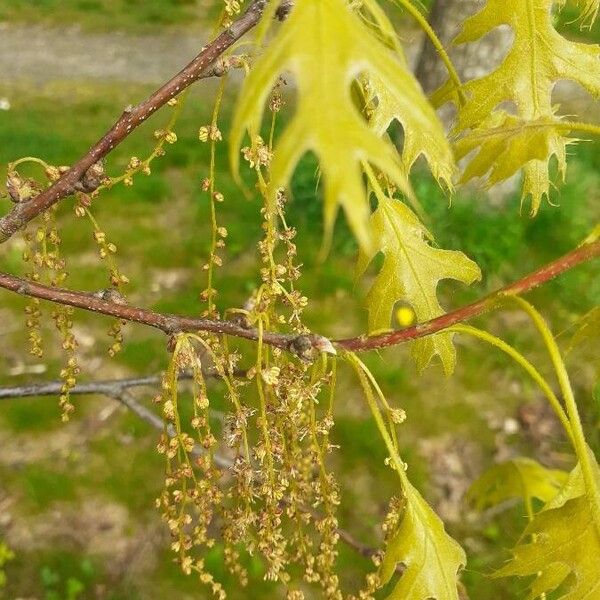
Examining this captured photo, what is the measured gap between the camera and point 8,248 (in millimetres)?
3500

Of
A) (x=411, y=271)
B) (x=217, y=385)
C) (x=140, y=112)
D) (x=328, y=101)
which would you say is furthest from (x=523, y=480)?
(x=217, y=385)

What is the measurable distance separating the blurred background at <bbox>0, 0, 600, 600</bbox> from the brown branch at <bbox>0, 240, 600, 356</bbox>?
1185 millimetres

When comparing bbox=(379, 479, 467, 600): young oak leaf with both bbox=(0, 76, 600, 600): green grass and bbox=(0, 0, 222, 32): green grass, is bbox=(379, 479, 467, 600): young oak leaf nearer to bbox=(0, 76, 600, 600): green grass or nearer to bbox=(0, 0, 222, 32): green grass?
bbox=(0, 76, 600, 600): green grass

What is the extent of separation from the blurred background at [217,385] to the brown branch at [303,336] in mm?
1185

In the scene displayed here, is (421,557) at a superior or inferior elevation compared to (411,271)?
Answer: inferior

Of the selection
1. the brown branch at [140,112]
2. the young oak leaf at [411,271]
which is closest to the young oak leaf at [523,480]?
the young oak leaf at [411,271]

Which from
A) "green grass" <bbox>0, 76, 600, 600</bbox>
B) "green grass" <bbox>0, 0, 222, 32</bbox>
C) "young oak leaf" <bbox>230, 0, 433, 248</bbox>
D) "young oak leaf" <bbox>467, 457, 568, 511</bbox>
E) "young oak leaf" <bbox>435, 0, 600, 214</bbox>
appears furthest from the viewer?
"green grass" <bbox>0, 0, 222, 32</bbox>

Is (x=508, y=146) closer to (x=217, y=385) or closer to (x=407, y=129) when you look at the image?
(x=407, y=129)

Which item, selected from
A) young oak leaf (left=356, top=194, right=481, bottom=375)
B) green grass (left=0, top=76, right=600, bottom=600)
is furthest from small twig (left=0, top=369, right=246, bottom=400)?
green grass (left=0, top=76, right=600, bottom=600)

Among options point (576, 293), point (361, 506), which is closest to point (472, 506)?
point (361, 506)

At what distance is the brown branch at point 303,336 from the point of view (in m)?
0.78

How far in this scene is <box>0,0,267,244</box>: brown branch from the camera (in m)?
0.91

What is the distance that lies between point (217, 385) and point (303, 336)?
82.2 inches

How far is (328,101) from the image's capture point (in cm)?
53
